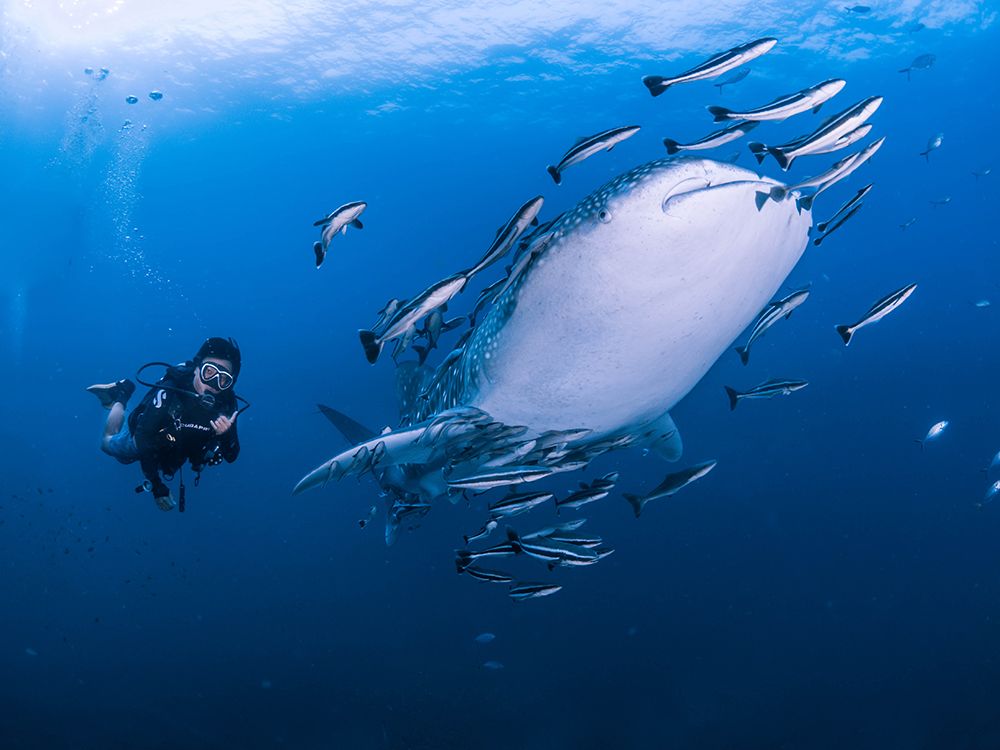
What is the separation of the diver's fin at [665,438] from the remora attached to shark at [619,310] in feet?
2.61

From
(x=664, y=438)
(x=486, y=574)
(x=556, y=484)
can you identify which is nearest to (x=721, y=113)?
(x=486, y=574)

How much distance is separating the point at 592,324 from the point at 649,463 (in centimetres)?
2091

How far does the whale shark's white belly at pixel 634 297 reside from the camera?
2.66m

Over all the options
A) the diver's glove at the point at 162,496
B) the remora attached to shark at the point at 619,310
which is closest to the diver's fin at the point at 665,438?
the remora attached to shark at the point at 619,310

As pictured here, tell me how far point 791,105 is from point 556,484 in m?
18.8

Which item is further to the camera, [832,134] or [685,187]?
[832,134]

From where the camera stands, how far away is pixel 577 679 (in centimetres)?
1432

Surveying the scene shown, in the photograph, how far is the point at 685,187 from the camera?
102 inches

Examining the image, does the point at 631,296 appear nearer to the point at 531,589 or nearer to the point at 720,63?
the point at 720,63

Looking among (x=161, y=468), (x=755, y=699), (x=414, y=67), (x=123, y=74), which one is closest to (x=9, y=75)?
(x=123, y=74)

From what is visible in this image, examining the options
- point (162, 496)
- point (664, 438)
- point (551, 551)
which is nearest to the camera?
point (551, 551)

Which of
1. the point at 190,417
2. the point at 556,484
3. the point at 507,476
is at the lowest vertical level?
the point at 507,476

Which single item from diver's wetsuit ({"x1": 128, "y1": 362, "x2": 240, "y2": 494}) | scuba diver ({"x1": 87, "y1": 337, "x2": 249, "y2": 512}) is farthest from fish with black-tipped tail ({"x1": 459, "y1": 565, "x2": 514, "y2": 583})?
diver's wetsuit ({"x1": 128, "y1": 362, "x2": 240, "y2": 494})

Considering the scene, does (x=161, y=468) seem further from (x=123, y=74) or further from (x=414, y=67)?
(x=123, y=74)
